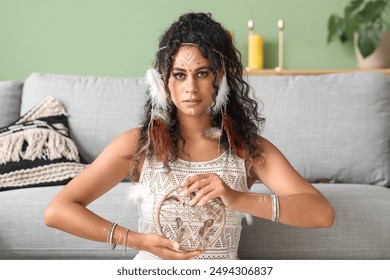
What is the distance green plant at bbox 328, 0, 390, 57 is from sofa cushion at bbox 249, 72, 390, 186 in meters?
1.25

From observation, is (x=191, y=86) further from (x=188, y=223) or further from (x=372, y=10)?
(x=372, y=10)

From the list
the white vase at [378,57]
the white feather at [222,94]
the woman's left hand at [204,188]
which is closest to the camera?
the woman's left hand at [204,188]

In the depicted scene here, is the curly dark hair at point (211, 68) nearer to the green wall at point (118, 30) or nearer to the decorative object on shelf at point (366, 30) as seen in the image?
the decorative object on shelf at point (366, 30)

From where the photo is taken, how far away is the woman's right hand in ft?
4.60

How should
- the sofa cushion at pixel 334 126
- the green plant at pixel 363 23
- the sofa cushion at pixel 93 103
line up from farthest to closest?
the green plant at pixel 363 23 → the sofa cushion at pixel 93 103 → the sofa cushion at pixel 334 126

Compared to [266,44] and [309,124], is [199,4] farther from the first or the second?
[309,124]

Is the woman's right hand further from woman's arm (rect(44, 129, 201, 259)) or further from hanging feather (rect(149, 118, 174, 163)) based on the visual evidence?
hanging feather (rect(149, 118, 174, 163))

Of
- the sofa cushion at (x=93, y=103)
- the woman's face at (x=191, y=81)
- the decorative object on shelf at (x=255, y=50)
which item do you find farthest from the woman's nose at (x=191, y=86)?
the decorative object on shelf at (x=255, y=50)

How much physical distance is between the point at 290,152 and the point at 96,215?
1.23 meters

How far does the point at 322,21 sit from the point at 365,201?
2.20 m

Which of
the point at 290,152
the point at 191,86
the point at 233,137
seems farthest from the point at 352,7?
the point at 191,86

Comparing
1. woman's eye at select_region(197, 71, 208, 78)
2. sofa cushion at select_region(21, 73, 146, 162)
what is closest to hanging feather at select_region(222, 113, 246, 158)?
woman's eye at select_region(197, 71, 208, 78)

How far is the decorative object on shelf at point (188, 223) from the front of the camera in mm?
1528

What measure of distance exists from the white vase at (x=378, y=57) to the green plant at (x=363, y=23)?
0.07 m
